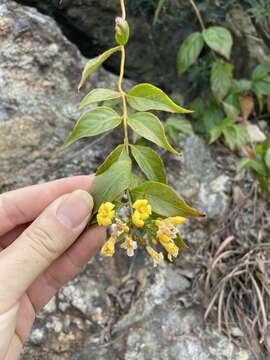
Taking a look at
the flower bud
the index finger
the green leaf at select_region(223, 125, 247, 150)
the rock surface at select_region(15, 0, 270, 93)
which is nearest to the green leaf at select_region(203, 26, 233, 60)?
the rock surface at select_region(15, 0, 270, 93)

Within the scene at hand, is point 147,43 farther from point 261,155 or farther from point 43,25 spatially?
point 261,155

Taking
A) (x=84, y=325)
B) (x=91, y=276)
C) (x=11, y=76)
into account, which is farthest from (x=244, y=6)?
(x=84, y=325)

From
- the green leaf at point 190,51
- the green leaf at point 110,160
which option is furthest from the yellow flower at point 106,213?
the green leaf at point 190,51

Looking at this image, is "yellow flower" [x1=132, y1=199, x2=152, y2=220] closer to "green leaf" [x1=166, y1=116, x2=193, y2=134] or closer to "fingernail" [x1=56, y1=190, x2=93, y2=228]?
"fingernail" [x1=56, y1=190, x2=93, y2=228]

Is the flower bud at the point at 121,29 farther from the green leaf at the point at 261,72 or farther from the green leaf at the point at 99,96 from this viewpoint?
the green leaf at the point at 261,72

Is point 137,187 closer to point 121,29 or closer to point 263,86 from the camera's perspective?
point 121,29

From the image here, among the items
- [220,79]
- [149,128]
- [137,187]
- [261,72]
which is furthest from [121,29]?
[261,72]
